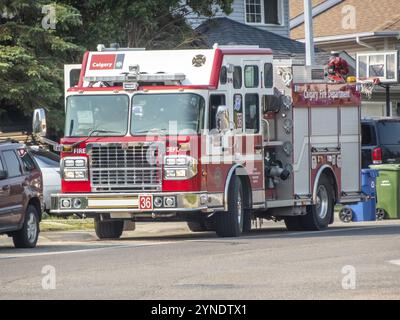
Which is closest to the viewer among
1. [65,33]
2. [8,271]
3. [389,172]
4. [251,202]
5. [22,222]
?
[8,271]

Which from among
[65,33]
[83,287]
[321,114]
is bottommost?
[83,287]

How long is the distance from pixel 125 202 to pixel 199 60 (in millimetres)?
2573

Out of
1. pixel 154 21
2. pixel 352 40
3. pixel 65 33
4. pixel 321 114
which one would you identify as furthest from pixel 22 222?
pixel 352 40

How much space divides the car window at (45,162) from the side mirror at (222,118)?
735 centimetres

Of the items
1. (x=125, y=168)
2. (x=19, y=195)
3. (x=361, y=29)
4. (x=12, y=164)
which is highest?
(x=361, y=29)

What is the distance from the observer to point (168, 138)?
1897 cm

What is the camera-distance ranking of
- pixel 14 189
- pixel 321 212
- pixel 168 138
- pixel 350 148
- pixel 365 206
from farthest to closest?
1. pixel 365 206
2. pixel 350 148
3. pixel 321 212
4. pixel 168 138
5. pixel 14 189

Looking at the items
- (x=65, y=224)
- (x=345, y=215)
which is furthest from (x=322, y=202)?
(x=65, y=224)

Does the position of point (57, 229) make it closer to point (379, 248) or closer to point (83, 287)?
point (379, 248)

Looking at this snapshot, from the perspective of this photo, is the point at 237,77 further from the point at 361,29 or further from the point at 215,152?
the point at 361,29

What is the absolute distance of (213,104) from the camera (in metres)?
19.5

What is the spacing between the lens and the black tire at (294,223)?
22609mm

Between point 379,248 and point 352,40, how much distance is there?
28.4m

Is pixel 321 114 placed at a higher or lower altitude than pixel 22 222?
higher
